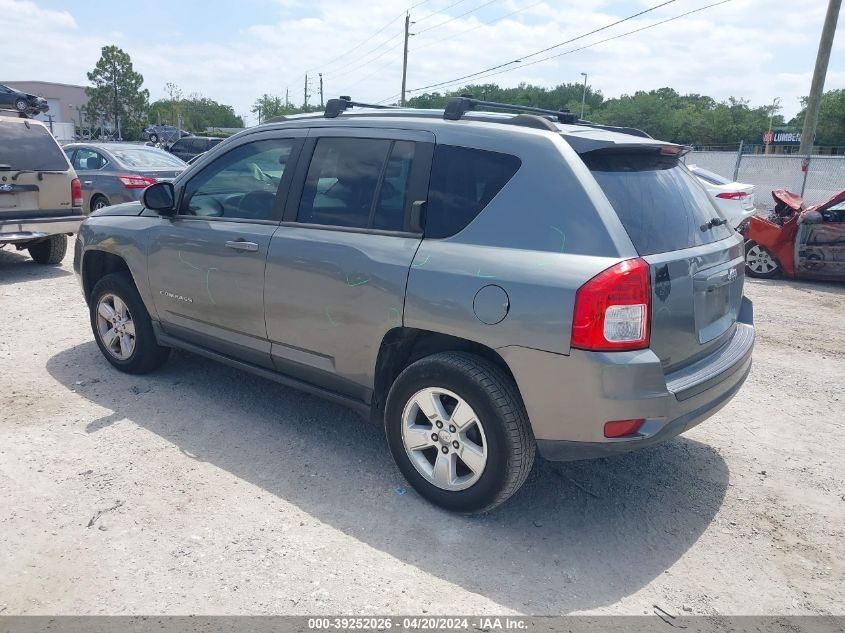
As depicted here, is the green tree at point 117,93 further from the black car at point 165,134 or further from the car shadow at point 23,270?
the car shadow at point 23,270

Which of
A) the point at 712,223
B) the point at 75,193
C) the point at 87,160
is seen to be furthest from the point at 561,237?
the point at 87,160

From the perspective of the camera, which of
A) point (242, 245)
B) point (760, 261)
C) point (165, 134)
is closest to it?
point (242, 245)

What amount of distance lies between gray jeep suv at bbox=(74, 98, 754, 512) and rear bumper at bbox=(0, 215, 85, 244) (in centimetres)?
507

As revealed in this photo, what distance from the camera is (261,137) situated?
164 inches

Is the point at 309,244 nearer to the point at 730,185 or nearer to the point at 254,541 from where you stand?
the point at 254,541

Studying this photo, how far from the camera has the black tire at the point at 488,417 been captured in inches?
117

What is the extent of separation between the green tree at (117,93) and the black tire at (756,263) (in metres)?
58.7

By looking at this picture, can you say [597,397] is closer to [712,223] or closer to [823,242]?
[712,223]

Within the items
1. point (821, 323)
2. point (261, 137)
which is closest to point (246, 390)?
point (261, 137)

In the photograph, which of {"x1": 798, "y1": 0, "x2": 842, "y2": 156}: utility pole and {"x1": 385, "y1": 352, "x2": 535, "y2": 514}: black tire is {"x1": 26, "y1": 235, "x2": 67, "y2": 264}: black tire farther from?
{"x1": 798, "y1": 0, "x2": 842, "y2": 156}: utility pole

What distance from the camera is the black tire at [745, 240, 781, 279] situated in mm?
9859

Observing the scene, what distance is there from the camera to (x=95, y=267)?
528cm

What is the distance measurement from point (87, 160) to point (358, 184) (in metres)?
9.78

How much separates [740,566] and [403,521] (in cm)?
158
